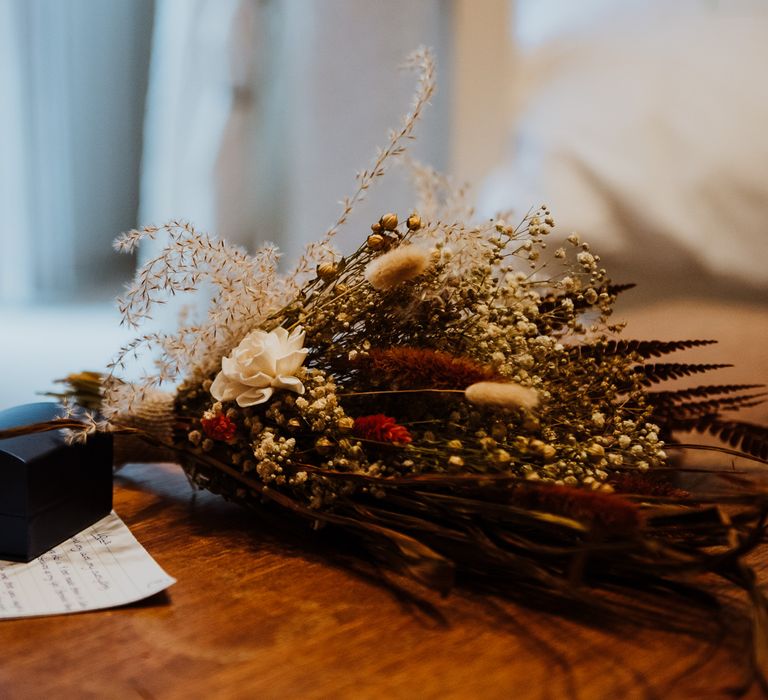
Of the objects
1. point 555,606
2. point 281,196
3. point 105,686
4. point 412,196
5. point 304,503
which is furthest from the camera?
point 281,196

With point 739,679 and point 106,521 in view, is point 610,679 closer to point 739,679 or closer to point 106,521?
point 739,679

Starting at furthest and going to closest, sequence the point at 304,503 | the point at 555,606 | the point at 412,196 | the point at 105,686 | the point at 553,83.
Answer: the point at 412,196 < the point at 553,83 < the point at 304,503 < the point at 555,606 < the point at 105,686

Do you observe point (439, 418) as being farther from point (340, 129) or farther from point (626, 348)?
point (340, 129)

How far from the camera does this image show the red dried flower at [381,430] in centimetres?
66

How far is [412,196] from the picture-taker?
159 centimetres

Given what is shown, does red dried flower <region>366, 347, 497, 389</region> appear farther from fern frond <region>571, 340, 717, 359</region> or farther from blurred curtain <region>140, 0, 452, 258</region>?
blurred curtain <region>140, 0, 452, 258</region>

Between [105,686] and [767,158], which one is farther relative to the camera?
[767,158]

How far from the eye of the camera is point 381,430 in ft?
2.18

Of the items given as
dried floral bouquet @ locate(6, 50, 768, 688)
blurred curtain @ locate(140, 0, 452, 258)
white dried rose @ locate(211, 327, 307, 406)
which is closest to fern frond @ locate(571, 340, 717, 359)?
dried floral bouquet @ locate(6, 50, 768, 688)

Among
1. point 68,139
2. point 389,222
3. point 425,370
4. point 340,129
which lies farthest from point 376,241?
point 68,139

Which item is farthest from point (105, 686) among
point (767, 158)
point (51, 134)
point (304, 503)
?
point (51, 134)

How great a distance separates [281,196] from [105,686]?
4.53 feet

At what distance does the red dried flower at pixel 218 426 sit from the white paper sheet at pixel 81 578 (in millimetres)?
121

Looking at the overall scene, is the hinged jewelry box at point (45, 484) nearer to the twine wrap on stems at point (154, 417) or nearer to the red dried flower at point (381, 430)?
the twine wrap on stems at point (154, 417)
